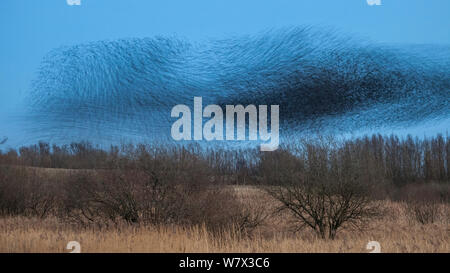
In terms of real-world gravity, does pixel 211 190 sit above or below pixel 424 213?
above

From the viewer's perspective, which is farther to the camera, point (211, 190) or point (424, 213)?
point (424, 213)

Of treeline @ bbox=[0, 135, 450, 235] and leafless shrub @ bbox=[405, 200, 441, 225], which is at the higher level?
treeline @ bbox=[0, 135, 450, 235]

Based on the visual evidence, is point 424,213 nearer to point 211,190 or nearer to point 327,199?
point 327,199

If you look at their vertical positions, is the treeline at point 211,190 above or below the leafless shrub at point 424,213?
above

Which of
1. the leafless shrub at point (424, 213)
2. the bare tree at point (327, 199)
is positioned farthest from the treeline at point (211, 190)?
the leafless shrub at point (424, 213)

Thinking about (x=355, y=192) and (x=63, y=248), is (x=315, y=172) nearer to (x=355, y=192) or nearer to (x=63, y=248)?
(x=355, y=192)

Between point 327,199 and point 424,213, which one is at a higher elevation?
point 327,199

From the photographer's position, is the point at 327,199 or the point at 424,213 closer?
the point at 327,199

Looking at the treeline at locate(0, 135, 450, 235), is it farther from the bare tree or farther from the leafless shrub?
the leafless shrub

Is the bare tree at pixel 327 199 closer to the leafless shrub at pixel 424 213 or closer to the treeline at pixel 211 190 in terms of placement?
the treeline at pixel 211 190

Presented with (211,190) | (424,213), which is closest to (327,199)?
(211,190)

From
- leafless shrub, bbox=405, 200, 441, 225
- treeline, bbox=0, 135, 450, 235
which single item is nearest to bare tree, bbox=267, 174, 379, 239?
treeline, bbox=0, 135, 450, 235
